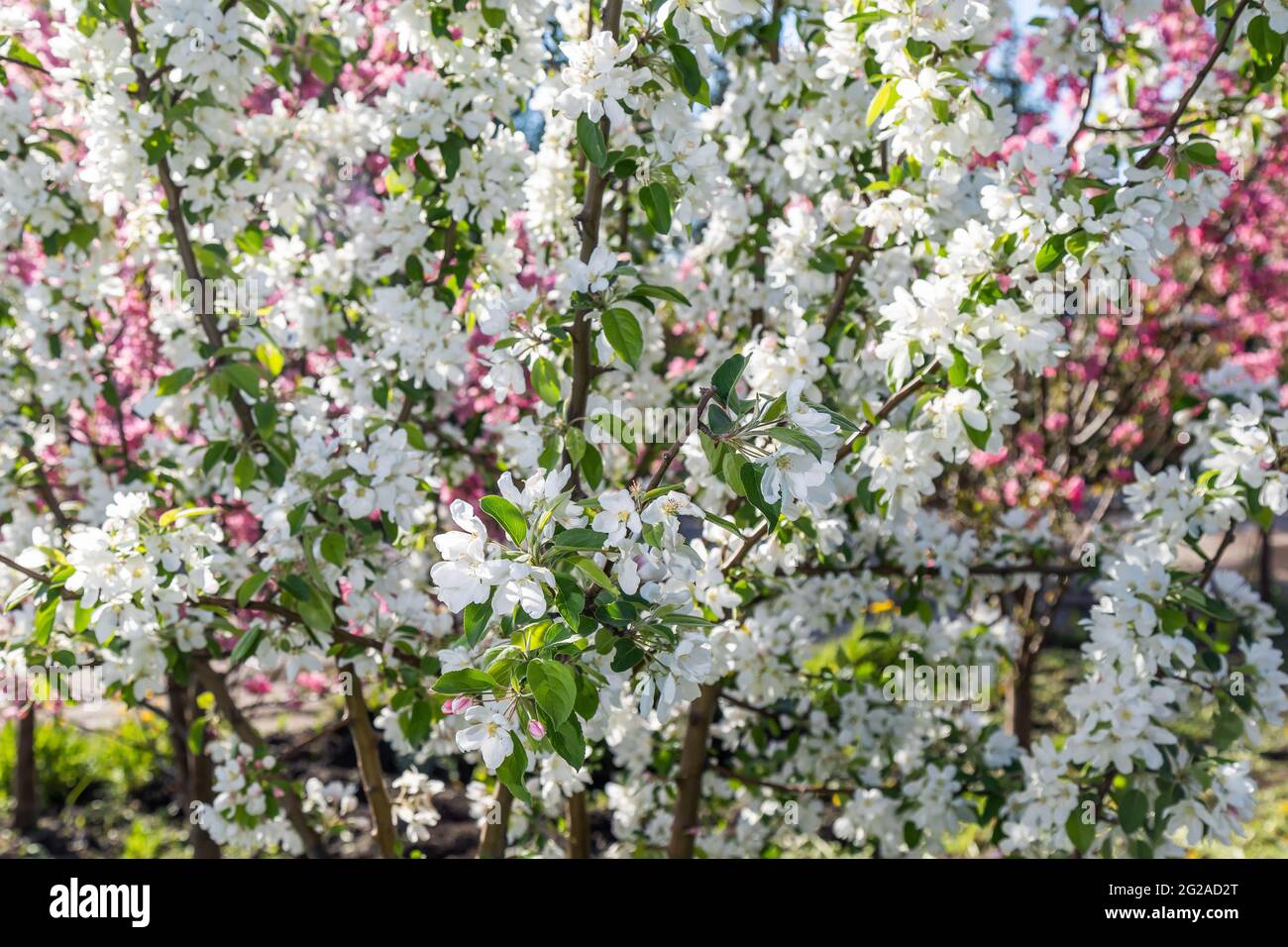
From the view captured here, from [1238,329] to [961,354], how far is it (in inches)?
202

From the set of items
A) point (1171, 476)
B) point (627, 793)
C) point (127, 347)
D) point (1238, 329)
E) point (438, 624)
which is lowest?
point (627, 793)

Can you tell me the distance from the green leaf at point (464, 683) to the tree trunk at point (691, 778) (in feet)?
5.15

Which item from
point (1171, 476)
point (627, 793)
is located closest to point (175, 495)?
point (627, 793)

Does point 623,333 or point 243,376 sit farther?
point 243,376

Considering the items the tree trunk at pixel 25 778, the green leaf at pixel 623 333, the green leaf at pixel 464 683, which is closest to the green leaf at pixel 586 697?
the green leaf at pixel 464 683

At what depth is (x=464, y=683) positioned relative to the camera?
4.54 ft

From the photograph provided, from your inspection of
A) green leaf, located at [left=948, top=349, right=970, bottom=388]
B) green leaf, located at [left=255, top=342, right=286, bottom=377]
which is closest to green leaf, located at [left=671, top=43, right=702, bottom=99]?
green leaf, located at [left=948, top=349, right=970, bottom=388]

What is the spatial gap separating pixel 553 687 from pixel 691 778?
172cm

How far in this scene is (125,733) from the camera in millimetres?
4949

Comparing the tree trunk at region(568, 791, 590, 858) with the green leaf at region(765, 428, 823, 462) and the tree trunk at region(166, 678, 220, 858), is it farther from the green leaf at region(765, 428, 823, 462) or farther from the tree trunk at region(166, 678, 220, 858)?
the green leaf at region(765, 428, 823, 462)

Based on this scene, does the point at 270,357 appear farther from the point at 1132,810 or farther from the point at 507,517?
the point at 1132,810

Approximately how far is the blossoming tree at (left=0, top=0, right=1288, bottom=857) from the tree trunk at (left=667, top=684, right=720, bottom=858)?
19mm

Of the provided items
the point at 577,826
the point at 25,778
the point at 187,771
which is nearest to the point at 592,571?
the point at 577,826
